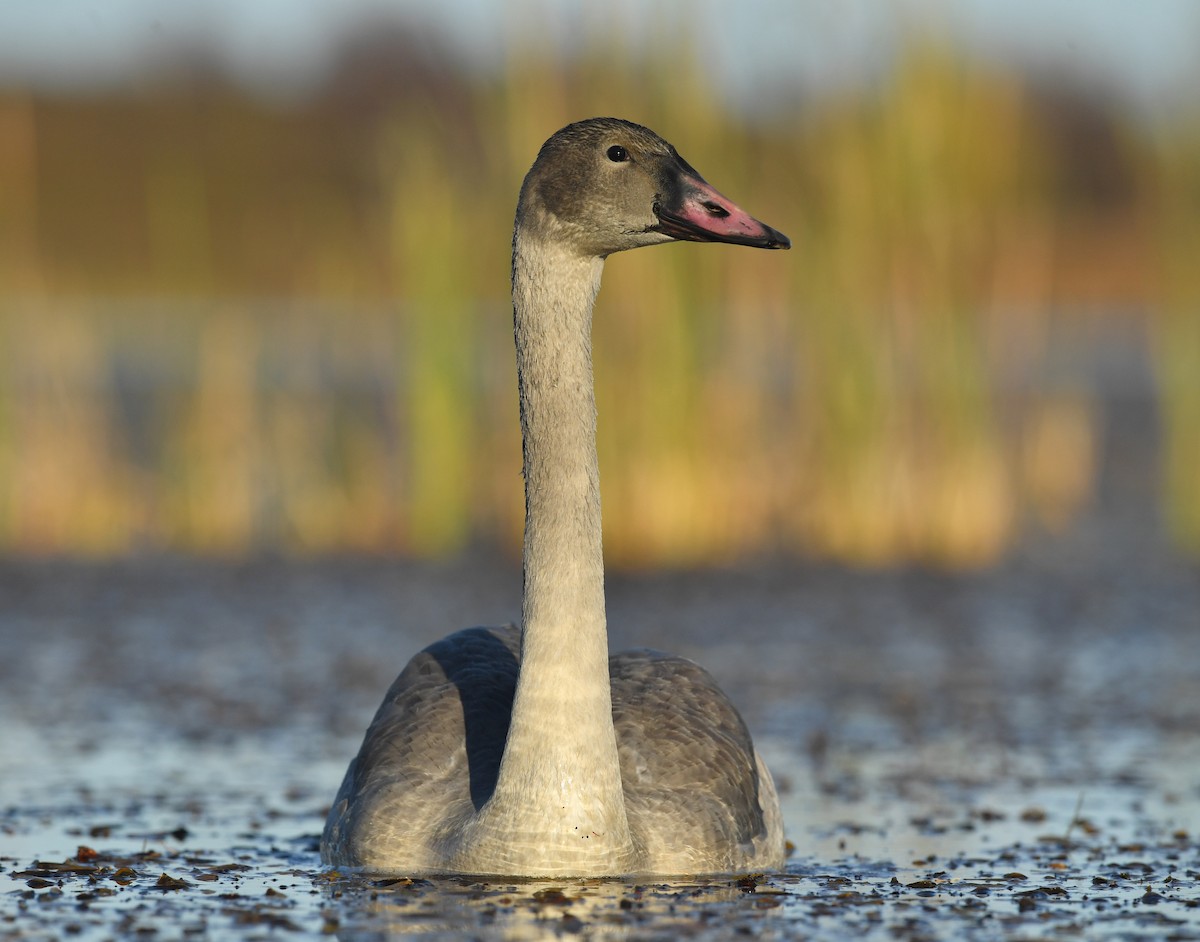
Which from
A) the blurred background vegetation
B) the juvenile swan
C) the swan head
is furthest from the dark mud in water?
the swan head

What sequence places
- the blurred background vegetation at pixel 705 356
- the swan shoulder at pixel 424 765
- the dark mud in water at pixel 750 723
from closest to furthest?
the dark mud in water at pixel 750 723 < the swan shoulder at pixel 424 765 < the blurred background vegetation at pixel 705 356

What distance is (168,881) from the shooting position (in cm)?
725

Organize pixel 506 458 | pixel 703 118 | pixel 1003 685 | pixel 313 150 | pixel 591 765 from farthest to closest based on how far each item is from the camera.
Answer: pixel 313 150 < pixel 506 458 < pixel 703 118 < pixel 1003 685 < pixel 591 765

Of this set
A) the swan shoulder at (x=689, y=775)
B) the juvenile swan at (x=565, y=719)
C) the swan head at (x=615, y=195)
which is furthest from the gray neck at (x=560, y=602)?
the swan shoulder at (x=689, y=775)

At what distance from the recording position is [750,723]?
35.1ft

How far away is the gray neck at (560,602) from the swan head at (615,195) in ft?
0.36

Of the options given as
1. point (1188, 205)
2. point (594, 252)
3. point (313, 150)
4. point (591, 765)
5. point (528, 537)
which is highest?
point (313, 150)

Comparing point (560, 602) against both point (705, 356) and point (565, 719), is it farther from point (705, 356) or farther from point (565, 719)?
point (705, 356)

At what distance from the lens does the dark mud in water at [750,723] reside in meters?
6.83

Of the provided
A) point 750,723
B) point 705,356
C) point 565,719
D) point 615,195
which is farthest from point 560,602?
point 705,356

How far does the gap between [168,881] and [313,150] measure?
51727mm

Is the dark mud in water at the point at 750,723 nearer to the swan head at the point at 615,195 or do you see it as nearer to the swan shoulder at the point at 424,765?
the swan shoulder at the point at 424,765

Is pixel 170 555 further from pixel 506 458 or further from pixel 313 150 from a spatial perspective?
pixel 313 150

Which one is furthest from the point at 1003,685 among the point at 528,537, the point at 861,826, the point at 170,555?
the point at 170,555
